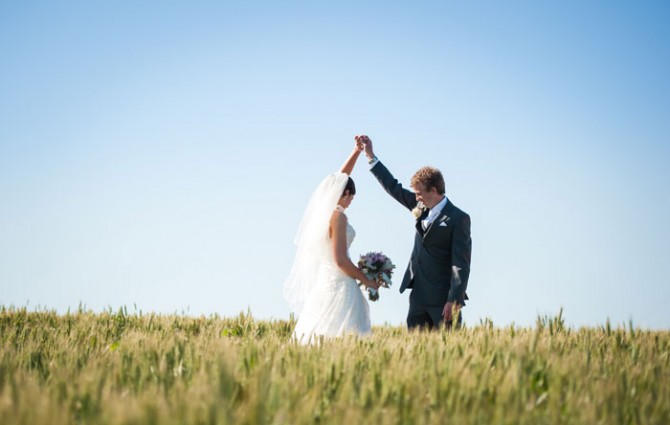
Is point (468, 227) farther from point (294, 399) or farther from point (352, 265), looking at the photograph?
point (294, 399)

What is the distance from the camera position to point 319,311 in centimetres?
790

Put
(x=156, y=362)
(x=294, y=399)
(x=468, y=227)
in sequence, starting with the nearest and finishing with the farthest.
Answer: (x=294, y=399) → (x=156, y=362) → (x=468, y=227)

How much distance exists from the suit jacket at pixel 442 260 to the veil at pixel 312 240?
1.28 m

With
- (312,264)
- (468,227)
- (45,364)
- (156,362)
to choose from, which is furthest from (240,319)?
(156,362)

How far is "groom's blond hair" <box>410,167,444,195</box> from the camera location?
776 cm

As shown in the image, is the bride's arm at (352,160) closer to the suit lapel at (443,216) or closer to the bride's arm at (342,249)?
the bride's arm at (342,249)

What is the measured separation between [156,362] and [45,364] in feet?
4.38

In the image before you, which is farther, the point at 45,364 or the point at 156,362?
the point at 45,364

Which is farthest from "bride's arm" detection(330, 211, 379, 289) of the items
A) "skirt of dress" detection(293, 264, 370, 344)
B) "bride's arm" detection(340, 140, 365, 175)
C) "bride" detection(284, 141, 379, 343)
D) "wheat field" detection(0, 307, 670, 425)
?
"wheat field" detection(0, 307, 670, 425)

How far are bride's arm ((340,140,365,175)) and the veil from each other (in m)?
0.36

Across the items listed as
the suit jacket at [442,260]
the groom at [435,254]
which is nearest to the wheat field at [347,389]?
the suit jacket at [442,260]

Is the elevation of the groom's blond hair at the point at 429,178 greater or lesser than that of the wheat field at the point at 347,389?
greater

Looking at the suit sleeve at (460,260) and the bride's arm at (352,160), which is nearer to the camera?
the suit sleeve at (460,260)

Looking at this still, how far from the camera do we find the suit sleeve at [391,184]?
874cm
